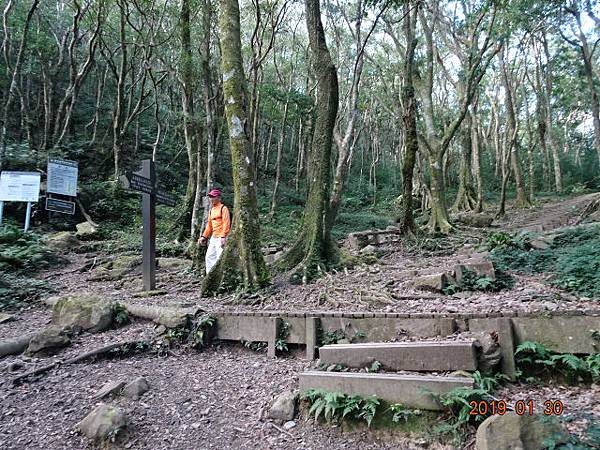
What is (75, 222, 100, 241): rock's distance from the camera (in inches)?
480

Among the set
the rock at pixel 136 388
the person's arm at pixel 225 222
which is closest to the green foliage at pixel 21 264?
the person's arm at pixel 225 222

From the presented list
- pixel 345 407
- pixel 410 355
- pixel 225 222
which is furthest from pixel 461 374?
pixel 225 222

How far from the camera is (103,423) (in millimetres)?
3426

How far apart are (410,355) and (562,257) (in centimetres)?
343

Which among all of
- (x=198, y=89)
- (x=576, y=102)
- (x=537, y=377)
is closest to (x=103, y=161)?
(x=198, y=89)

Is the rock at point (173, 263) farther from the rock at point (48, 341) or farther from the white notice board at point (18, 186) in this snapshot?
the white notice board at point (18, 186)

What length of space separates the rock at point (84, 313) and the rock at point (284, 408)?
10.0ft

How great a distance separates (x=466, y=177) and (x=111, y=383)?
18.4 metres

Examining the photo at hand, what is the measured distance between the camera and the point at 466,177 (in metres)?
19.2

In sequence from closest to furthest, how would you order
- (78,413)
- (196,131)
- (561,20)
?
(78,413) < (196,131) < (561,20)

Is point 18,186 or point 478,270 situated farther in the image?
point 18,186

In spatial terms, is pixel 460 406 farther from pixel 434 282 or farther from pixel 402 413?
pixel 434 282

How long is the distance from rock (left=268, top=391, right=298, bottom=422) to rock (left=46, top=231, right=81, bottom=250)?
9.20 m

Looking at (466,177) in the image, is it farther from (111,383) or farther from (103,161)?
(111,383)
